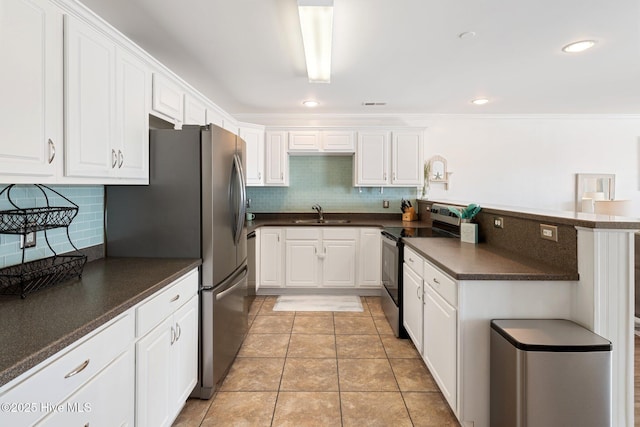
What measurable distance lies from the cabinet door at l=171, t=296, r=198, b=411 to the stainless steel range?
174 cm

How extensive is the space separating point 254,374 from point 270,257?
74.4 inches

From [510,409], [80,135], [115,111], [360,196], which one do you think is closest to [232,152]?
[115,111]

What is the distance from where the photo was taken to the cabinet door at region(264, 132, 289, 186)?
14.3 feet

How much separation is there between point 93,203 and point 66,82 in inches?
34.4

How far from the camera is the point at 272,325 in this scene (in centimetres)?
324

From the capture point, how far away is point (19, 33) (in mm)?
1156

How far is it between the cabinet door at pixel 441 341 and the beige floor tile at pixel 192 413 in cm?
143

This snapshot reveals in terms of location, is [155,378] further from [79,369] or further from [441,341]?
[441,341]

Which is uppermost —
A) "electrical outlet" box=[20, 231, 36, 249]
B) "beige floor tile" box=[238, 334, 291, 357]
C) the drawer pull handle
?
"electrical outlet" box=[20, 231, 36, 249]

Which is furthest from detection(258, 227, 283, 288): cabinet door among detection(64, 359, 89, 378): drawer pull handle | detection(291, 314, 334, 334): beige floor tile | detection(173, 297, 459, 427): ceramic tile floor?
detection(64, 359, 89, 378): drawer pull handle

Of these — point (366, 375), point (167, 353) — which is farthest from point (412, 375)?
point (167, 353)

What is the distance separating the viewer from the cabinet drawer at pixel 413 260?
2373 millimetres

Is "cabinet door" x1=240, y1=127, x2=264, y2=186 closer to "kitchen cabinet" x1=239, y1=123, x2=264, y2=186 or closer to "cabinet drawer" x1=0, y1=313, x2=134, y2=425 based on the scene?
"kitchen cabinet" x1=239, y1=123, x2=264, y2=186

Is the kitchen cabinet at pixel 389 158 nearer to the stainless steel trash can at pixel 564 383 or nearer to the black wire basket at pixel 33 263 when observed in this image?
the stainless steel trash can at pixel 564 383
